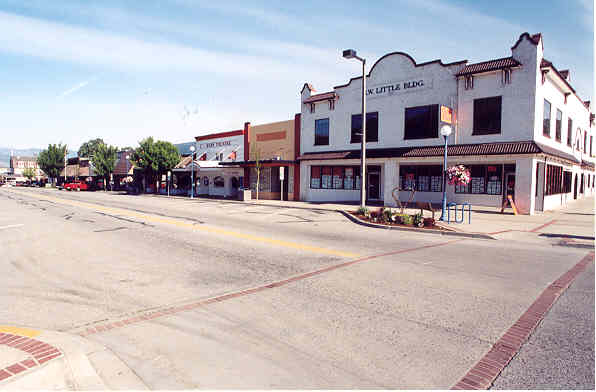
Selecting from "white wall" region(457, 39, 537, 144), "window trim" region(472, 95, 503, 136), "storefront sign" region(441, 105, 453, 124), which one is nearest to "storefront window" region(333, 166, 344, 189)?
"storefront sign" region(441, 105, 453, 124)

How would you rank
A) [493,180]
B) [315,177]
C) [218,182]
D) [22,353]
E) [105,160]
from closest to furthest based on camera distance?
[22,353]
[493,180]
[315,177]
[218,182]
[105,160]

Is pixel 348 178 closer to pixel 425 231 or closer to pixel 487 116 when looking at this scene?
pixel 487 116

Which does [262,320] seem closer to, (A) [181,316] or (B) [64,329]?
(A) [181,316]

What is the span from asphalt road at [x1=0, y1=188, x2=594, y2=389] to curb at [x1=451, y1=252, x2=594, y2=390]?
0.09m

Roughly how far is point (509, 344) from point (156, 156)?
4051 cm

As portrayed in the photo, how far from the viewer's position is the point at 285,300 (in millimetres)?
5598

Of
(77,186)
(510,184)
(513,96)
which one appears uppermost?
(513,96)

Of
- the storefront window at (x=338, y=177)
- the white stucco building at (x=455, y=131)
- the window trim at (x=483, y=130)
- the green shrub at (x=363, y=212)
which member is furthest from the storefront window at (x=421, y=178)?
the green shrub at (x=363, y=212)

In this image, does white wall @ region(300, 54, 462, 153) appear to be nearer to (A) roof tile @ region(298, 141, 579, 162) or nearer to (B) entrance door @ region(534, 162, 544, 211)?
(A) roof tile @ region(298, 141, 579, 162)

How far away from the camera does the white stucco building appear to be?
1916cm

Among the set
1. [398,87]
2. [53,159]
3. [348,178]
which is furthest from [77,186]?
[398,87]

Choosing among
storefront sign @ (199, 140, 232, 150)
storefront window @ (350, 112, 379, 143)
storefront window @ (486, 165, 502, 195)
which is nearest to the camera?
storefront window @ (486, 165, 502, 195)

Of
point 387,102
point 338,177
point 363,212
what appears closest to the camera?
point 363,212

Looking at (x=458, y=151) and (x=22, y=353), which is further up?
(x=458, y=151)
